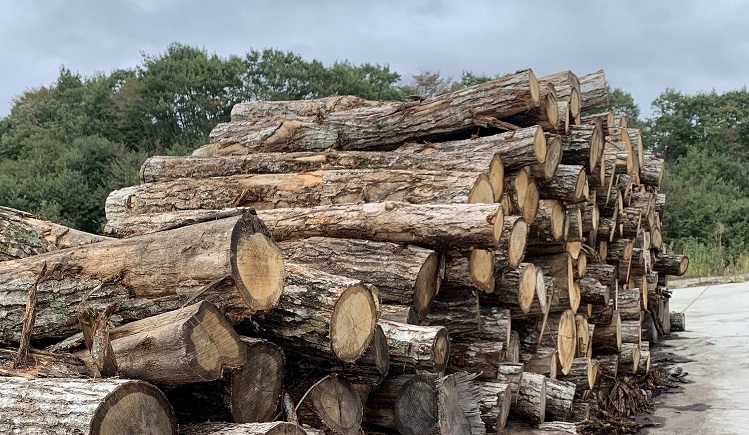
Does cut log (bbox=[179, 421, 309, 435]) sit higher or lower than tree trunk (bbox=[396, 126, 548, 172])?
lower

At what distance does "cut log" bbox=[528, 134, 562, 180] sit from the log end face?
312 centimetres

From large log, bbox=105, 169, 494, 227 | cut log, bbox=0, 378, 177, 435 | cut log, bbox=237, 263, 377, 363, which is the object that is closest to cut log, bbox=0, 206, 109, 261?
large log, bbox=105, 169, 494, 227

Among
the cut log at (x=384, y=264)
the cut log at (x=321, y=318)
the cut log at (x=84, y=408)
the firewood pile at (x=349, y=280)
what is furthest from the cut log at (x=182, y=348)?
the cut log at (x=384, y=264)

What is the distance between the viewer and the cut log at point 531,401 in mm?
5242

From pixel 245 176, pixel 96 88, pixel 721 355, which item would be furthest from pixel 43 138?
pixel 721 355

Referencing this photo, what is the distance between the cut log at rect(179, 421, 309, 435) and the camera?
8.64 feet

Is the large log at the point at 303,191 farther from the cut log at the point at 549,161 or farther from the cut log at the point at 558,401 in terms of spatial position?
the cut log at the point at 558,401

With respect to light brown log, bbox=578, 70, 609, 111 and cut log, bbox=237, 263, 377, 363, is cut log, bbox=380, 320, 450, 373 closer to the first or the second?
cut log, bbox=237, 263, 377, 363

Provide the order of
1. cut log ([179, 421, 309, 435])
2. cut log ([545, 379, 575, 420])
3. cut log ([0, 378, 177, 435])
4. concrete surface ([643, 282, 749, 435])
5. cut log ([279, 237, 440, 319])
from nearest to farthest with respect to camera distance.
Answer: cut log ([0, 378, 177, 435]), cut log ([179, 421, 309, 435]), cut log ([279, 237, 440, 319]), cut log ([545, 379, 575, 420]), concrete surface ([643, 282, 749, 435])

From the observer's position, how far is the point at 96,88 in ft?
82.0

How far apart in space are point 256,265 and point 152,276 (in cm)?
51

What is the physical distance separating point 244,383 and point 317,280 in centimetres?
60

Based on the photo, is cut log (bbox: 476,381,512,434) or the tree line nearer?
cut log (bbox: 476,381,512,434)

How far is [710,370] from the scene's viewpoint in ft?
26.8
